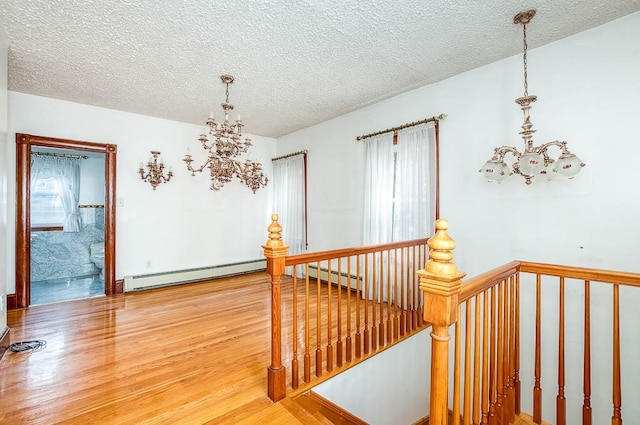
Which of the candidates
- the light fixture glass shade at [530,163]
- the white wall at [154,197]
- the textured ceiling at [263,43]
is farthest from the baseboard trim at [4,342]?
the light fixture glass shade at [530,163]

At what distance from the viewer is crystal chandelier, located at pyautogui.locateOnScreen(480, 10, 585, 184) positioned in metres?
2.27

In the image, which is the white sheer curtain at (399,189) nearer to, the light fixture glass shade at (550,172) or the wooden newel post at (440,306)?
the light fixture glass shade at (550,172)

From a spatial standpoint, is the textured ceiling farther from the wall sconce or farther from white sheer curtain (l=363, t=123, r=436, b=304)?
the wall sconce

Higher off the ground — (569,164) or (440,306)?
(569,164)

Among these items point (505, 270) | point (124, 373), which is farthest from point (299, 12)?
point (124, 373)

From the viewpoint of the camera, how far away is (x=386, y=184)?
3910mm

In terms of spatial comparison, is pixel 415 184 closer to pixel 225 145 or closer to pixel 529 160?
pixel 529 160

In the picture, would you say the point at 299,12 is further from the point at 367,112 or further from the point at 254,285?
the point at 254,285

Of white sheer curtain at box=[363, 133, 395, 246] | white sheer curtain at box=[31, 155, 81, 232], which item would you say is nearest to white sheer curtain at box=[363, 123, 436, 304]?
white sheer curtain at box=[363, 133, 395, 246]

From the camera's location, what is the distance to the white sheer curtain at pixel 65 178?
5.61 metres

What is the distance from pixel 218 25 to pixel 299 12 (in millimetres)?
677

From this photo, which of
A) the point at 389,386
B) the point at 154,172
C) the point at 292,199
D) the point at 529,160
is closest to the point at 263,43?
the point at 529,160

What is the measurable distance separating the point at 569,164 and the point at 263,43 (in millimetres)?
2703

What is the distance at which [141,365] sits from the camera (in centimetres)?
242
